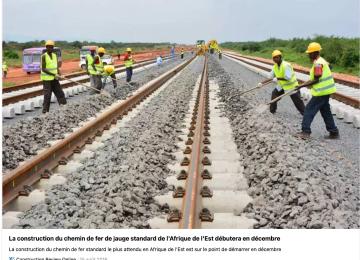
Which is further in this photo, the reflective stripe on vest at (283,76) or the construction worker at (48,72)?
the construction worker at (48,72)

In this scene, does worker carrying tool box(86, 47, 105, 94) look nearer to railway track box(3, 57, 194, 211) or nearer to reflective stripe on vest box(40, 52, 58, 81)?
reflective stripe on vest box(40, 52, 58, 81)

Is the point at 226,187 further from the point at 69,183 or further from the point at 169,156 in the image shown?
the point at 69,183

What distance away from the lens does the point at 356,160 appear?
22.6 ft

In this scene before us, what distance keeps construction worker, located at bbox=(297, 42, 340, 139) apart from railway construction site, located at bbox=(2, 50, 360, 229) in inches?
9.7

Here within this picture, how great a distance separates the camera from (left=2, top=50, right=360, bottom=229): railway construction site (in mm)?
4512

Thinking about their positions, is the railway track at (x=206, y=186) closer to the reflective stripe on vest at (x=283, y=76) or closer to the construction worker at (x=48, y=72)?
the reflective stripe on vest at (x=283, y=76)

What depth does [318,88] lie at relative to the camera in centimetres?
805

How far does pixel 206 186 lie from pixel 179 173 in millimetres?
651

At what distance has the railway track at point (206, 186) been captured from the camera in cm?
445

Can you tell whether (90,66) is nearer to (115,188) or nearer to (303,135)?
(303,135)

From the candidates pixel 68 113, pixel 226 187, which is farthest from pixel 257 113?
pixel 226 187

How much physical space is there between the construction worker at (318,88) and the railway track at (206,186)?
1410mm

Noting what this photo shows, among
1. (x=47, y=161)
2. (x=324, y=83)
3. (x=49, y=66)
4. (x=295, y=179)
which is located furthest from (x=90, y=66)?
(x=295, y=179)

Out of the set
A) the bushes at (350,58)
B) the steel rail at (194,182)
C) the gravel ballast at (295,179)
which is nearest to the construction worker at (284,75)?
the gravel ballast at (295,179)
